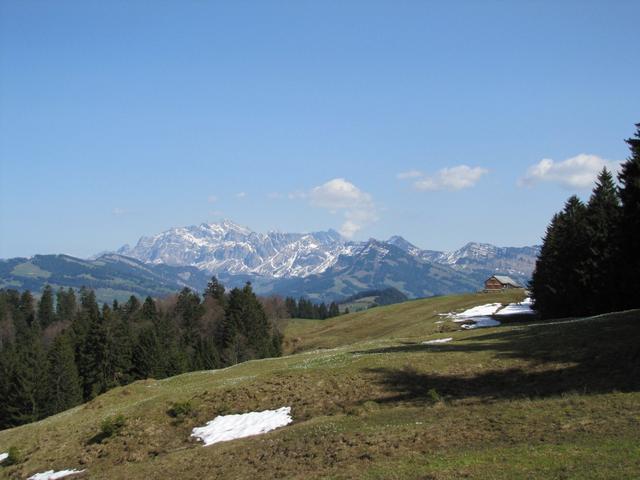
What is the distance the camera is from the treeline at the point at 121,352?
87125 millimetres

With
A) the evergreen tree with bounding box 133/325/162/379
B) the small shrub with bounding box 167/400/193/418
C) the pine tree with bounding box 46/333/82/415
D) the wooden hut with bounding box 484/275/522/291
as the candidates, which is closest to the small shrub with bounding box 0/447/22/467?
the small shrub with bounding box 167/400/193/418

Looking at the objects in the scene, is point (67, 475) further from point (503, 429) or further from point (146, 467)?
point (503, 429)

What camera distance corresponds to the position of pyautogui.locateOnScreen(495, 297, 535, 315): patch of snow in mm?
94812

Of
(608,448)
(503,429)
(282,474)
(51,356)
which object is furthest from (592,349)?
(51,356)

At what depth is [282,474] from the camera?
22188mm

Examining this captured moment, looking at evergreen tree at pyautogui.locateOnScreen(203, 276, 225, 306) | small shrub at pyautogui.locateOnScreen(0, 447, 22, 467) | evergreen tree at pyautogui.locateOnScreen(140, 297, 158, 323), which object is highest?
evergreen tree at pyautogui.locateOnScreen(203, 276, 225, 306)

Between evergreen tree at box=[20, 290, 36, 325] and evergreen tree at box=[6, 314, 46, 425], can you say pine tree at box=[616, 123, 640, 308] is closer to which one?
evergreen tree at box=[6, 314, 46, 425]

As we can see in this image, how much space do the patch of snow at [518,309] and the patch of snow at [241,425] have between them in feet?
224

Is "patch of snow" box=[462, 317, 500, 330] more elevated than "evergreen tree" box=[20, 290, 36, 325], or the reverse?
"evergreen tree" box=[20, 290, 36, 325]

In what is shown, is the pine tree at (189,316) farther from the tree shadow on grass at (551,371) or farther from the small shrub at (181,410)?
the tree shadow on grass at (551,371)

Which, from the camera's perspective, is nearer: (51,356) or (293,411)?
(293,411)

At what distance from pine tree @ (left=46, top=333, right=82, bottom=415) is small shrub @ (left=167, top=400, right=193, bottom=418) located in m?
61.1

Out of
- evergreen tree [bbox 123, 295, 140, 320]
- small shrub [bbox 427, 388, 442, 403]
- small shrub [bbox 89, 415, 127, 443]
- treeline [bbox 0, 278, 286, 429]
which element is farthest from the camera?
evergreen tree [bbox 123, 295, 140, 320]

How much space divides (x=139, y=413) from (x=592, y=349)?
107 ft
